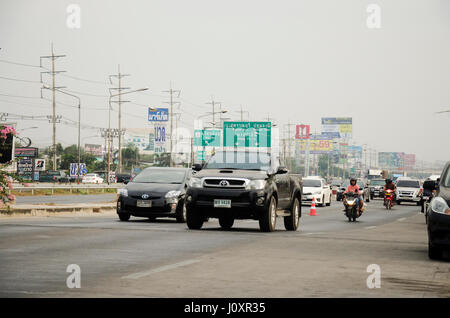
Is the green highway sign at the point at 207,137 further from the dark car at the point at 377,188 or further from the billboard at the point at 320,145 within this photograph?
the billboard at the point at 320,145

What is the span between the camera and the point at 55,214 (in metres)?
27.6

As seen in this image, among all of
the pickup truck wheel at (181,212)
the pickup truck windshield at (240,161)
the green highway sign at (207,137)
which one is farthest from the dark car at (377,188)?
the pickup truck windshield at (240,161)

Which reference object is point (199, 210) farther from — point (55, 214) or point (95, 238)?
point (55, 214)

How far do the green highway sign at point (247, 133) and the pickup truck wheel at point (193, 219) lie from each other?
1941 inches

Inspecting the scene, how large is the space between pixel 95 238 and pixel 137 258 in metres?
4.04

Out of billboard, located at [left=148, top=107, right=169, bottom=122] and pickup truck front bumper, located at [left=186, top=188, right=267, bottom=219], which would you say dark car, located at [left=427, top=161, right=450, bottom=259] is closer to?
pickup truck front bumper, located at [left=186, top=188, right=267, bottom=219]

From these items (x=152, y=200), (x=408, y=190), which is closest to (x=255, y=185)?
(x=152, y=200)

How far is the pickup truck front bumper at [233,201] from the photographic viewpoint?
747 inches

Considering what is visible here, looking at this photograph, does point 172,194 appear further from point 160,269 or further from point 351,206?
point 160,269

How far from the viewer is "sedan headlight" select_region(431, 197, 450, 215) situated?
1293 centimetres

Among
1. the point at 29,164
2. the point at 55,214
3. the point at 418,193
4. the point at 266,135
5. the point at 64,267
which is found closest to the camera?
the point at 64,267

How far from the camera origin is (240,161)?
20484 mm

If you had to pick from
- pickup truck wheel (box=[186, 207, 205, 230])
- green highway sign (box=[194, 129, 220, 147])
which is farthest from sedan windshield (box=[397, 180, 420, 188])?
pickup truck wheel (box=[186, 207, 205, 230])
